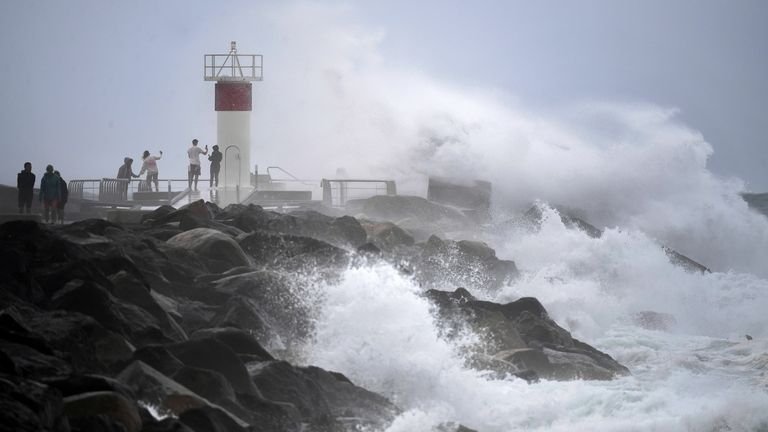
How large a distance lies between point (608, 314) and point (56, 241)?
876 centimetres

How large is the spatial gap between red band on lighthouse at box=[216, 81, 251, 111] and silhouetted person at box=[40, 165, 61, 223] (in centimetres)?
755

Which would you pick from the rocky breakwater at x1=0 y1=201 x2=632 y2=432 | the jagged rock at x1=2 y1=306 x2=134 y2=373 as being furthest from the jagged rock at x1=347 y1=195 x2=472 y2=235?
the jagged rock at x1=2 y1=306 x2=134 y2=373

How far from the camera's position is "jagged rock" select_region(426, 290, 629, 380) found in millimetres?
10742

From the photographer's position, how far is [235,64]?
80.5 ft

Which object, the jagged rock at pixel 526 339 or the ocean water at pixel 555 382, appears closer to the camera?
the ocean water at pixel 555 382

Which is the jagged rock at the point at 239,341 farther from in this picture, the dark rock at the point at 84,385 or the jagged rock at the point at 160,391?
the dark rock at the point at 84,385

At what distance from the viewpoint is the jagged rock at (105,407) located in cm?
602


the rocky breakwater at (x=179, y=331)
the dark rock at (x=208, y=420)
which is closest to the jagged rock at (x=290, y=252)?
the rocky breakwater at (x=179, y=331)

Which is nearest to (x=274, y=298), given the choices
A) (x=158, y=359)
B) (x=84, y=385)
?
(x=158, y=359)

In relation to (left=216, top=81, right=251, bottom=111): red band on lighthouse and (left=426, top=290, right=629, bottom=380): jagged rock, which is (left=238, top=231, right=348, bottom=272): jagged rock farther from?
(left=216, top=81, right=251, bottom=111): red band on lighthouse

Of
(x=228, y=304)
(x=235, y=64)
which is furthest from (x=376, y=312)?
(x=235, y=64)

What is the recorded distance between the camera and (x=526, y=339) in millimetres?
11734

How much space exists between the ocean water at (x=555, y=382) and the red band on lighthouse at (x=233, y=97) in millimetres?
9115

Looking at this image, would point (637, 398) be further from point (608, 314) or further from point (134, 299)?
point (608, 314)
